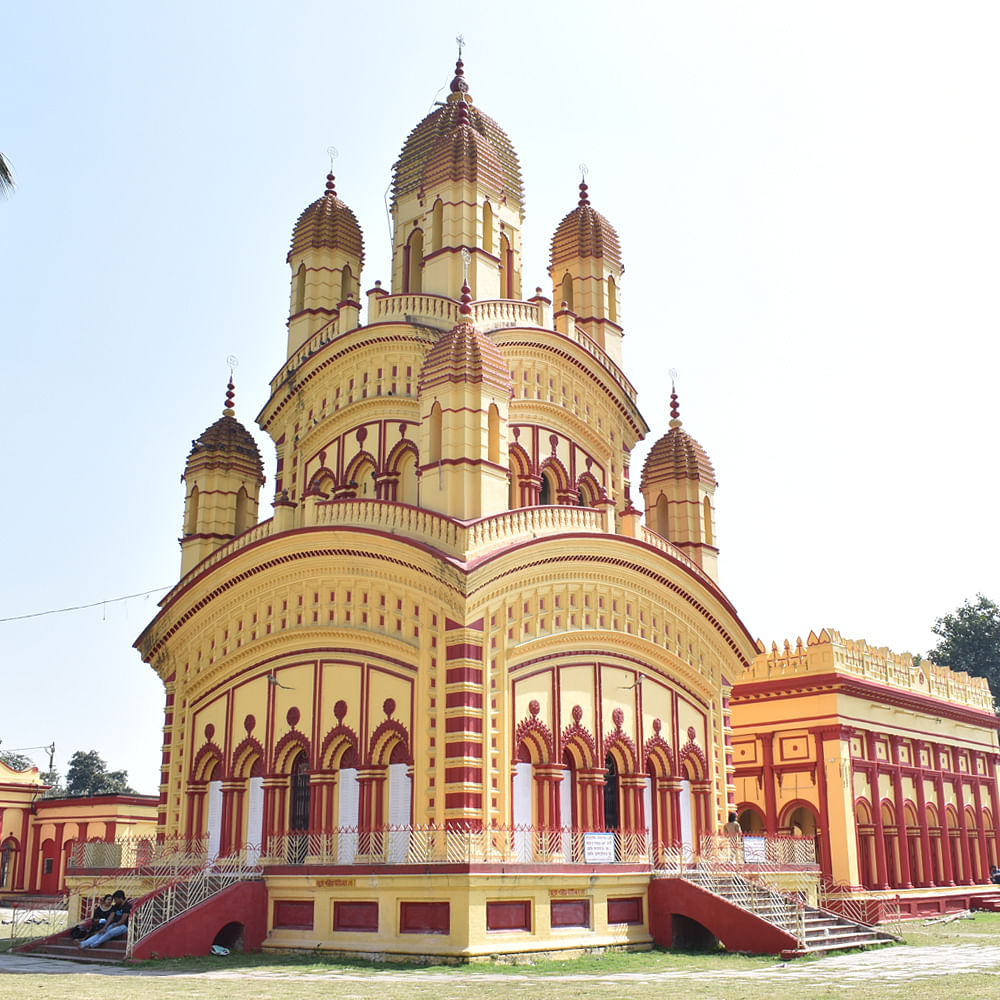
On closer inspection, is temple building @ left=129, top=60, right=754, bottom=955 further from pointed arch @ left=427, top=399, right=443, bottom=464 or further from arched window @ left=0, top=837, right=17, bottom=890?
arched window @ left=0, top=837, right=17, bottom=890

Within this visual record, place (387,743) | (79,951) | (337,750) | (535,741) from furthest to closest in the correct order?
(337,750) → (535,741) → (387,743) → (79,951)

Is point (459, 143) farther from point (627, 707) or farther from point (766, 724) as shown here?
point (766, 724)

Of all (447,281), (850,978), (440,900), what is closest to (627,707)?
(440,900)

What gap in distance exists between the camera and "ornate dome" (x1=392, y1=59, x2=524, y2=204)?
2808 cm

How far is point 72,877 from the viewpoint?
23844 millimetres

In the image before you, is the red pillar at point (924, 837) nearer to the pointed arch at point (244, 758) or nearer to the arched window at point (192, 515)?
the pointed arch at point (244, 758)

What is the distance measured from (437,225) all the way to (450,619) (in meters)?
11.1

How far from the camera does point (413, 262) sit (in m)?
29.9

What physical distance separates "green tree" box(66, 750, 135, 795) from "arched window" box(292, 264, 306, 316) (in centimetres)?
5643

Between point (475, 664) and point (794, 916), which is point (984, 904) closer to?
point (794, 916)

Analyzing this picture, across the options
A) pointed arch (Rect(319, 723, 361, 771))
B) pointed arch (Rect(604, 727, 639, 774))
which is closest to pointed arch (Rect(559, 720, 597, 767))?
pointed arch (Rect(604, 727, 639, 774))

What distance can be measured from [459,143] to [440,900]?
1731 cm

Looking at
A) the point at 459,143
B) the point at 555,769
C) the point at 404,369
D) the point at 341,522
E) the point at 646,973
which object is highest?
the point at 459,143

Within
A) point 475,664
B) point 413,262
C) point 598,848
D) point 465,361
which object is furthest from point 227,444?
point 598,848
